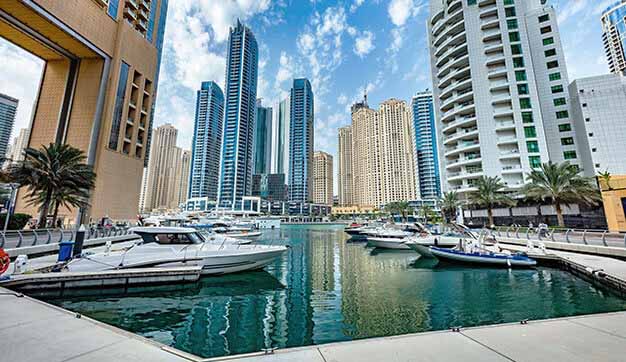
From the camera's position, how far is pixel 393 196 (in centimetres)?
13812

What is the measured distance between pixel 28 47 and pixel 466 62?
218 ft

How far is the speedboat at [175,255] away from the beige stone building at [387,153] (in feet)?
423

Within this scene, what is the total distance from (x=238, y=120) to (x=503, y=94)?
10859cm

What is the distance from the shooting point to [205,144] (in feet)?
424

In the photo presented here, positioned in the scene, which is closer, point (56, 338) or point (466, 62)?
point (56, 338)

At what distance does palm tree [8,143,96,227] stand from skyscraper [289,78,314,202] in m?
135

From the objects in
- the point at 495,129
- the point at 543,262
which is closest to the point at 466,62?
the point at 495,129

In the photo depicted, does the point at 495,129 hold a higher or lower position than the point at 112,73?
lower

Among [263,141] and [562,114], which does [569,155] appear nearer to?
[562,114]

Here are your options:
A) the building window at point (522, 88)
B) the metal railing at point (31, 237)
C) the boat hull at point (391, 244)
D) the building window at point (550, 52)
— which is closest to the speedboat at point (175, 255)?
the metal railing at point (31, 237)

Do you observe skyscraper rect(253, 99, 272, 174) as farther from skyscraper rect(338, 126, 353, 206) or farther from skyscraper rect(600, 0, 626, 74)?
skyscraper rect(600, 0, 626, 74)

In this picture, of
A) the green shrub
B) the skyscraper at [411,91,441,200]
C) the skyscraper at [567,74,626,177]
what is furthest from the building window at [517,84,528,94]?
the skyscraper at [411,91,441,200]

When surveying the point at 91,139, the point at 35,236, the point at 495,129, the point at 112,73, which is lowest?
the point at 35,236

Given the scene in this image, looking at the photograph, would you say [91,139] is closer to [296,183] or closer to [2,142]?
[2,142]
